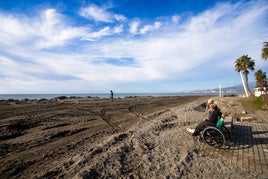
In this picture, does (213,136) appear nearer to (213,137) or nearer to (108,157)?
(213,137)

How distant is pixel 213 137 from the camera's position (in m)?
6.46

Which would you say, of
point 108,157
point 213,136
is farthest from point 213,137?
point 108,157

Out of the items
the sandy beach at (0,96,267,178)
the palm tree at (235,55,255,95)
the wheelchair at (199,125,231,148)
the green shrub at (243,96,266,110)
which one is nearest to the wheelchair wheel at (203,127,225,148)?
the wheelchair at (199,125,231,148)

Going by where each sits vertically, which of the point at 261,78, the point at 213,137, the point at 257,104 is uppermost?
the point at 261,78

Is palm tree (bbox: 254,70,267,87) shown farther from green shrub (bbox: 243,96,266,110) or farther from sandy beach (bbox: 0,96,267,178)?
sandy beach (bbox: 0,96,267,178)

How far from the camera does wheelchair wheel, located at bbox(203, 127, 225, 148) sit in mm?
6336

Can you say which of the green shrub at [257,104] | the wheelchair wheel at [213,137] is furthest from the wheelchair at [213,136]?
the green shrub at [257,104]

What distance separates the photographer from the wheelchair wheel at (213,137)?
6.34 m

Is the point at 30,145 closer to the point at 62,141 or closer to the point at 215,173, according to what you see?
the point at 62,141

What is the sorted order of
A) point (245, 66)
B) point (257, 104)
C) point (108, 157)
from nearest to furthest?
point (108, 157)
point (257, 104)
point (245, 66)

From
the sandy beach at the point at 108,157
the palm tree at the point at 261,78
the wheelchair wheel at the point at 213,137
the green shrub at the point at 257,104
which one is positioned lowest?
the sandy beach at the point at 108,157

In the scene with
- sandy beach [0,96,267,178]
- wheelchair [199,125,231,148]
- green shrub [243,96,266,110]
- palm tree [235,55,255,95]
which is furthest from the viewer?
palm tree [235,55,255,95]

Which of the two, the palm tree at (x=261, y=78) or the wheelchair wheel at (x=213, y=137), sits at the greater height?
the palm tree at (x=261, y=78)

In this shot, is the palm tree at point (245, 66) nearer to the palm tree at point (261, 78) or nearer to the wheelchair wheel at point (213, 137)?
the palm tree at point (261, 78)
